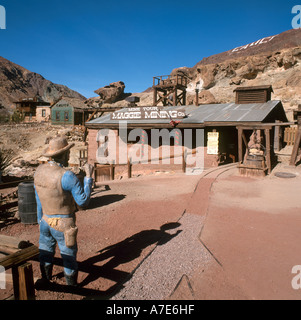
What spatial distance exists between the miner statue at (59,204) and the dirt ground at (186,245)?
1.24ft

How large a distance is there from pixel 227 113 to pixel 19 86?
113m

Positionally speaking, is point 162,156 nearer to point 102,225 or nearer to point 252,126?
point 252,126

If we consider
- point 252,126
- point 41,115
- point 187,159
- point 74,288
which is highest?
point 41,115

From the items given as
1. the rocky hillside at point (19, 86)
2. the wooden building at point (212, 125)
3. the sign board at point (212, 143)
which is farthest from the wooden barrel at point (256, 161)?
the rocky hillside at point (19, 86)

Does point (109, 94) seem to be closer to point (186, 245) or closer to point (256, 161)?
point (256, 161)

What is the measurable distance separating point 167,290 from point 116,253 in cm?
152

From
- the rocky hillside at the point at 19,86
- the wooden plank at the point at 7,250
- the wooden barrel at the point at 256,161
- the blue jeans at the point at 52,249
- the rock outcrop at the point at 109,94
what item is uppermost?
the rocky hillside at the point at 19,86

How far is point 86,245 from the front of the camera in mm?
4922

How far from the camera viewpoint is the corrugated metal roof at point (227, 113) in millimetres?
12943

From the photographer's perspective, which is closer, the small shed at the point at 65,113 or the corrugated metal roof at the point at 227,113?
the corrugated metal roof at the point at 227,113

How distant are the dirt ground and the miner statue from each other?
1.24 ft

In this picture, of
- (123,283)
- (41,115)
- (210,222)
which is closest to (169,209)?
(210,222)

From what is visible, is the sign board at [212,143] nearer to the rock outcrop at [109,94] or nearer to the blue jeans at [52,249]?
the blue jeans at [52,249]

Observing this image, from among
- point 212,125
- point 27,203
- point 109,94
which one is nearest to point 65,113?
point 109,94
